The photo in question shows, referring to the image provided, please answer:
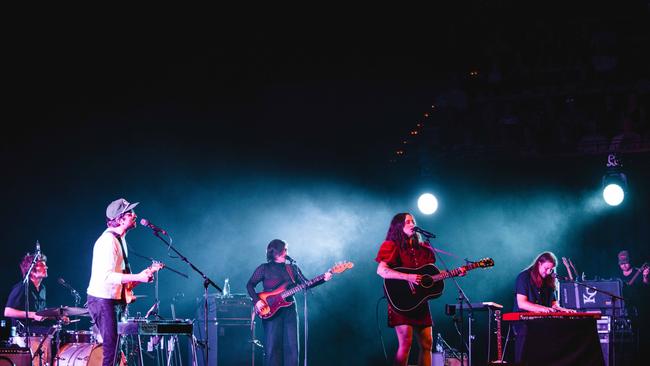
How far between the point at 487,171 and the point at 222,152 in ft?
18.0

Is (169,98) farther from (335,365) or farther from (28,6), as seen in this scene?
(335,365)

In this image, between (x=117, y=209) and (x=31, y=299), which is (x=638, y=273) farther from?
(x=31, y=299)

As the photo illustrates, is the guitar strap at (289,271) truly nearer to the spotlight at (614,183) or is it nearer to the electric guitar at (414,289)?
the electric guitar at (414,289)

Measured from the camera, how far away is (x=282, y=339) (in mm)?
9789

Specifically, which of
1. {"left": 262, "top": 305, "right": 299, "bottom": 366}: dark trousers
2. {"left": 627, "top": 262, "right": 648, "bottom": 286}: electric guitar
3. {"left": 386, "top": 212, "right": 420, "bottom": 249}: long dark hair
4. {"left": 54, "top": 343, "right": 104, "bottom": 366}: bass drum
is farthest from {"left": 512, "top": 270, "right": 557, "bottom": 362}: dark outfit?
{"left": 54, "top": 343, "right": 104, "bottom": 366}: bass drum

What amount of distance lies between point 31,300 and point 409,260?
5.79 metres

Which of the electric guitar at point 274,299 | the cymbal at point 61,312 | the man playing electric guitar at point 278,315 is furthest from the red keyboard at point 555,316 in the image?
the cymbal at point 61,312

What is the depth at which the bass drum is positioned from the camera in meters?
8.65

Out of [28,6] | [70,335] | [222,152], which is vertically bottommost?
[70,335]

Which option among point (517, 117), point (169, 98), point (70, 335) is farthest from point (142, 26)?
point (517, 117)

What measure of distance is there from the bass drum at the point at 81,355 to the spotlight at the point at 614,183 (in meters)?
9.32

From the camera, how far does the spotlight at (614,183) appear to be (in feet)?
41.4

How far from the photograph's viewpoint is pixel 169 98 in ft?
43.3

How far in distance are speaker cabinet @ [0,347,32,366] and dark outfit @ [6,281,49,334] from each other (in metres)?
1.70
